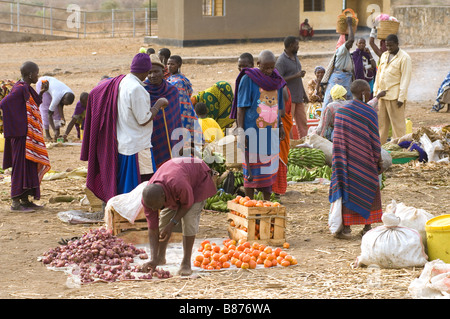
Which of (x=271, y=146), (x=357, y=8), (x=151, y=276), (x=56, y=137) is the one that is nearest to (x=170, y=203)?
(x=151, y=276)

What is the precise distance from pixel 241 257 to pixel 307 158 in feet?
15.2

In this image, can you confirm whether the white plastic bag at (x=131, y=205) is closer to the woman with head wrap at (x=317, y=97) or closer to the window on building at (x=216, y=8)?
the woman with head wrap at (x=317, y=97)

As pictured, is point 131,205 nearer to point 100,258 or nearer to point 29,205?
point 100,258

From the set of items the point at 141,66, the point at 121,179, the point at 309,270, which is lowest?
the point at 309,270

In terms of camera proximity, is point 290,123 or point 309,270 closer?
point 309,270

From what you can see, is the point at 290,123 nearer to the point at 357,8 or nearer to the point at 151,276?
the point at 151,276

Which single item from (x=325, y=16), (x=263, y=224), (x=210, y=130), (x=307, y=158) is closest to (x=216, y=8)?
(x=325, y=16)

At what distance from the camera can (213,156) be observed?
9.60m

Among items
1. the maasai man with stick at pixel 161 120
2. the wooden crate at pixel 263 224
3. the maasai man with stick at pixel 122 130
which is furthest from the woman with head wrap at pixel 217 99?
the wooden crate at pixel 263 224

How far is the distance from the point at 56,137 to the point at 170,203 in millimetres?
8900

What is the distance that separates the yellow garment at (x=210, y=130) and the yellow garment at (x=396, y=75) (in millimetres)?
3190

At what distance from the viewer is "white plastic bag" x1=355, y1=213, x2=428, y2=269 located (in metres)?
6.17

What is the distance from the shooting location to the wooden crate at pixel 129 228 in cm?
718

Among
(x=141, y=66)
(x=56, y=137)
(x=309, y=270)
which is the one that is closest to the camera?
(x=309, y=270)
